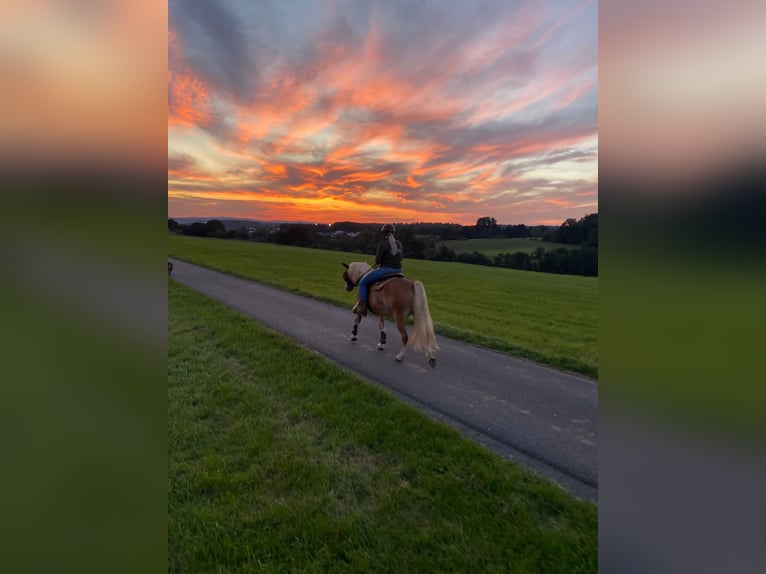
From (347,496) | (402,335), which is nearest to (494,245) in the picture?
(402,335)

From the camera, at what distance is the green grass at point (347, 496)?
8.70 feet

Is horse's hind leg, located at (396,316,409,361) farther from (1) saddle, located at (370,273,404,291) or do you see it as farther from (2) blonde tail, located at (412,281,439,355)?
(1) saddle, located at (370,273,404,291)

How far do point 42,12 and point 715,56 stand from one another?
1.40 m

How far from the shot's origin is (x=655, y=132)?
0.88 m

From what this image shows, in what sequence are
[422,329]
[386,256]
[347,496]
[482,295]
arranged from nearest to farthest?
1. [347,496]
2. [422,329]
3. [386,256]
4. [482,295]

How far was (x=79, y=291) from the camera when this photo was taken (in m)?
0.85

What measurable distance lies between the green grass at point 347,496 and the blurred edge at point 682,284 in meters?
2.12

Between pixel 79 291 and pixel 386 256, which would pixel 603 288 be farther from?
pixel 386 256

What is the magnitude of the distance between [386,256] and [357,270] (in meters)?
1.05

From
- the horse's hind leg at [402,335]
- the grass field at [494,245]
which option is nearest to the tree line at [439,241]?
the grass field at [494,245]

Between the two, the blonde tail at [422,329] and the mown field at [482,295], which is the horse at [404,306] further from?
the mown field at [482,295]

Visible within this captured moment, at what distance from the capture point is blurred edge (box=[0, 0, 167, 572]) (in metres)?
0.81

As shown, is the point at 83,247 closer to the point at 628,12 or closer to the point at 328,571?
the point at 628,12

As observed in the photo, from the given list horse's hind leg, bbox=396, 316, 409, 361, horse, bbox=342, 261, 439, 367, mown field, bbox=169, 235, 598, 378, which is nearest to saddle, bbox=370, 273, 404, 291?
horse, bbox=342, 261, 439, 367
